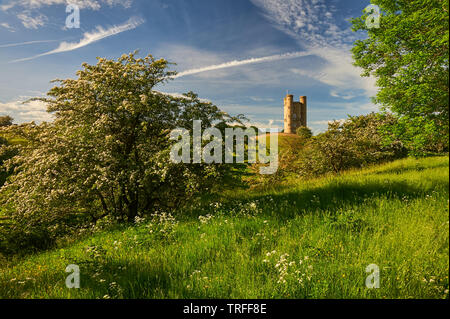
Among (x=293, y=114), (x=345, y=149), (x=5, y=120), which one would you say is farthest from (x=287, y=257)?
(x=293, y=114)

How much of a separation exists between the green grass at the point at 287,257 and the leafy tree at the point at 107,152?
113 inches

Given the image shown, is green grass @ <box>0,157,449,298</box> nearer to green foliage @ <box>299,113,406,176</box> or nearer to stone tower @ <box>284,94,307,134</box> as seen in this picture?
green foliage @ <box>299,113,406,176</box>

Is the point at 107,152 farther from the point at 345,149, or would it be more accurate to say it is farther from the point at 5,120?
the point at 5,120

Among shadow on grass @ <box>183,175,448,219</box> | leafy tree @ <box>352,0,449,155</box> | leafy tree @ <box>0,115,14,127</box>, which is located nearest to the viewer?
leafy tree @ <box>352,0,449,155</box>

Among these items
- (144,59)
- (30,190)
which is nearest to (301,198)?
(144,59)

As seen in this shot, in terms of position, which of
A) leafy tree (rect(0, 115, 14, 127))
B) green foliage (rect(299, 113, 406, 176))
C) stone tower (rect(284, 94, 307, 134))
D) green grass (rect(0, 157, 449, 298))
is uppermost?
stone tower (rect(284, 94, 307, 134))

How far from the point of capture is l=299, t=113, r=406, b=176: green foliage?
13.0 metres

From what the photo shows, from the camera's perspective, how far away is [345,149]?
42.9ft

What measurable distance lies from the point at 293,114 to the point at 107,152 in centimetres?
9853

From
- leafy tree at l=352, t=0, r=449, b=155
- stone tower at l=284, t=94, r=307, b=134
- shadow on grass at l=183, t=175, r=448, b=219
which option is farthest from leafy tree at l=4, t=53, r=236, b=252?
stone tower at l=284, t=94, r=307, b=134

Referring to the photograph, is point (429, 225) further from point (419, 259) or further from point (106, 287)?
point (106, 287)

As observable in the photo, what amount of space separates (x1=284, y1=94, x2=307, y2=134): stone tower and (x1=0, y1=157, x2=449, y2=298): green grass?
95.5m
